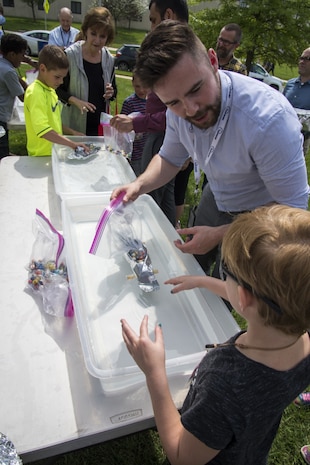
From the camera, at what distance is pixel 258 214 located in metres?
0.67

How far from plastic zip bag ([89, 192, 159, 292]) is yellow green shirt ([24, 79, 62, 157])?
0.99 m

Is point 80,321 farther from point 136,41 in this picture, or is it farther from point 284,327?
point 136,41

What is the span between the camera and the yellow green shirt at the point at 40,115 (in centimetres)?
208

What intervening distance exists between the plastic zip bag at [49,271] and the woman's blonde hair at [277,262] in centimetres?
68

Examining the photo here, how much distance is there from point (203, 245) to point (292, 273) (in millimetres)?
689

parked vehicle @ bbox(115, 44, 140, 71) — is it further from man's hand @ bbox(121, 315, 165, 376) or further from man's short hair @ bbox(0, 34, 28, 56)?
man's hand @ bbox(121, 315, 165, 376)

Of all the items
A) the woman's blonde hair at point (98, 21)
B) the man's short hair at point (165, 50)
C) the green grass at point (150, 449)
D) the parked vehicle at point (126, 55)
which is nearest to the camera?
the man's short hair at point (165, 50)

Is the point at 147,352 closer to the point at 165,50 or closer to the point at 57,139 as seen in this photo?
the point at 165,50

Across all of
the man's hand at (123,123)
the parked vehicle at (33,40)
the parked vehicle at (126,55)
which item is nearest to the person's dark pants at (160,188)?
the man's hand at (123,123)

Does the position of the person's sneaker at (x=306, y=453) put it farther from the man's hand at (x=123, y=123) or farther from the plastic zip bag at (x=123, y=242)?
the man's hand at (x=123, y=123)

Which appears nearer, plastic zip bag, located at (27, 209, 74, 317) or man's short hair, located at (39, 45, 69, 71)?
plastic zip bag, located at (27, 209, 74, 317)

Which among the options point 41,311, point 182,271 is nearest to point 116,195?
point 182,271

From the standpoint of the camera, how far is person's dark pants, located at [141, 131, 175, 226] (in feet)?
6.88

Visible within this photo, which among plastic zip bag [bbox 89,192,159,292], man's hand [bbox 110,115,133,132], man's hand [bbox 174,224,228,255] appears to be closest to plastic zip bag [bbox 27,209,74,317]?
plastic zip bag [bbox 89,192,159,292]
